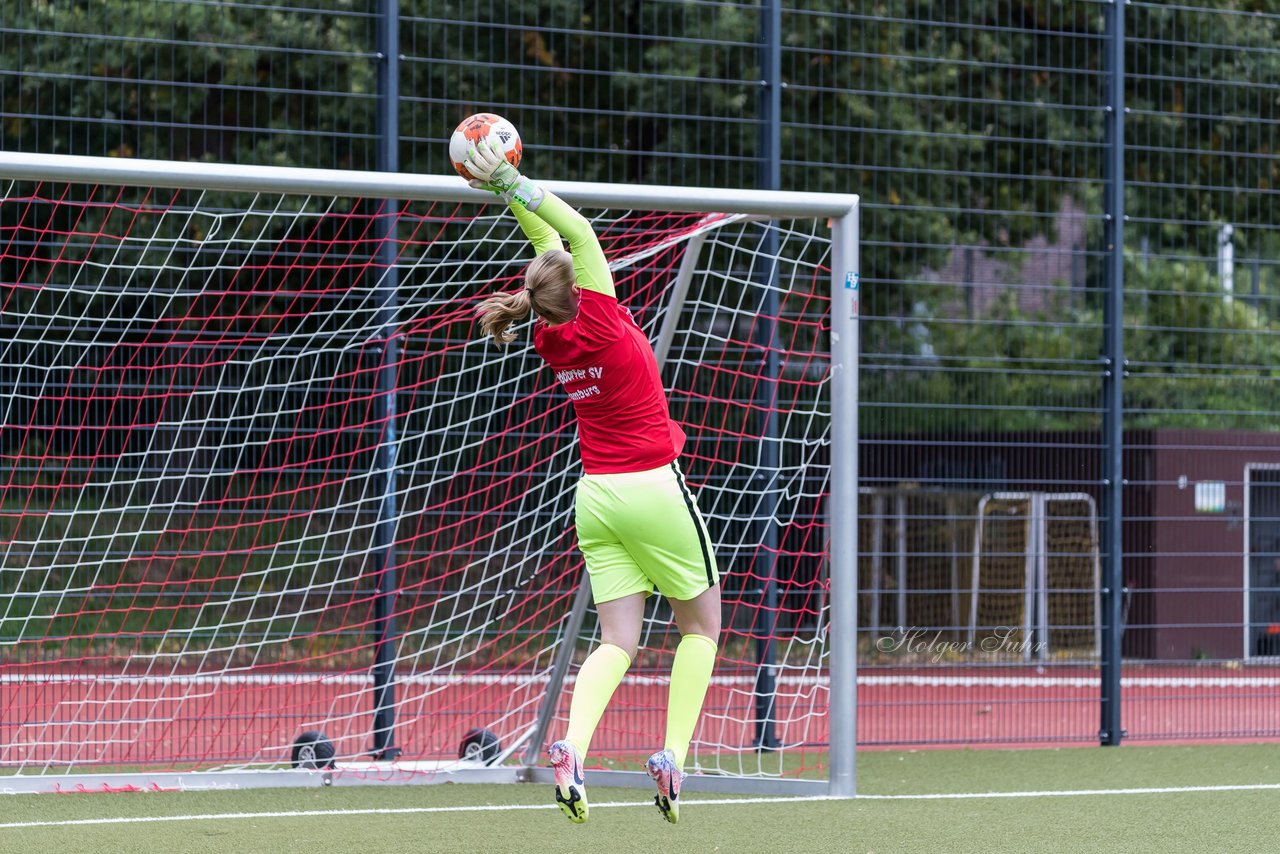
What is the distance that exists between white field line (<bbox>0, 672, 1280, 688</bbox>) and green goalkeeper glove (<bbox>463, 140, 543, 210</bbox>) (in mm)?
2839

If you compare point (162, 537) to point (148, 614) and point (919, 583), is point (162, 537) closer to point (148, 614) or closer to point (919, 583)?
point (148, 614)

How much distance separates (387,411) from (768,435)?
1.84 m

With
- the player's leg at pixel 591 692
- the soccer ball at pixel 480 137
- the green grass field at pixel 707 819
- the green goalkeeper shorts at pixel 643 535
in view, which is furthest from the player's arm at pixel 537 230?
the green grass field at pixel 707 819

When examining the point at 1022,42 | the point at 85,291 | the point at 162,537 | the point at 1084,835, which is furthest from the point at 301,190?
the point at 1022,42

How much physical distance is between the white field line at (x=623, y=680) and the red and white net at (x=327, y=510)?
25 mm

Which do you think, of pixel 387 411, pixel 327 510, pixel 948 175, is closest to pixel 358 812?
pixel 327 510

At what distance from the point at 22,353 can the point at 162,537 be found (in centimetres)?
106

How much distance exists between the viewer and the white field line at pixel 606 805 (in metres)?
5.60

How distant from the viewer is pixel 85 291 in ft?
22.7

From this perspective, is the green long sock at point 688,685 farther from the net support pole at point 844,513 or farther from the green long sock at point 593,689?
the net support pole at point 844,513

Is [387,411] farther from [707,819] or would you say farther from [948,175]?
[948,175]

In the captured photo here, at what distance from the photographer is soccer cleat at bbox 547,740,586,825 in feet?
14.1

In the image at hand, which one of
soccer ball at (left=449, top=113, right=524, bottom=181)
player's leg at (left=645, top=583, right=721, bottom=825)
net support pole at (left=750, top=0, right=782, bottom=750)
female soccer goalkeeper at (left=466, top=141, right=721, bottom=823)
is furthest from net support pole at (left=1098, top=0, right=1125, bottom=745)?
soccer ball at (left=449, top=113, right=524, bottom=181)

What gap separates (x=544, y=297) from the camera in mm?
4559
